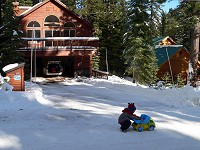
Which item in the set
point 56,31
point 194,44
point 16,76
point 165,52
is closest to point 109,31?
point 165,52

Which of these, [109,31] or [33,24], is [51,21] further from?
[109,31]

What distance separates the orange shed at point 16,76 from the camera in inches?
576

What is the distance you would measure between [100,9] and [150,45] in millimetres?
12400

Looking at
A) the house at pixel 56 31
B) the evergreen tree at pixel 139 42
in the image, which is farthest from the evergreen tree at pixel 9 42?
the evergreen tree at pixel 139 42

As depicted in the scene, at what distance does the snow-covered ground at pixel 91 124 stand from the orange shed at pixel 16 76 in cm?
184

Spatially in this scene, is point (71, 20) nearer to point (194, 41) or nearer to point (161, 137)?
point (194, 41)

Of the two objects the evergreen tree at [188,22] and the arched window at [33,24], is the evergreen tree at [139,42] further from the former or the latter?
the arched window at [33,24]

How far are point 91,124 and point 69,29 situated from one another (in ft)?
71.3

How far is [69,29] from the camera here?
29.9m

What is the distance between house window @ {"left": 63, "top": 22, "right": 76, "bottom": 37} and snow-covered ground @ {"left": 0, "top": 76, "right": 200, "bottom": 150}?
16.4m

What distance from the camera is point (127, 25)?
88.9 feet

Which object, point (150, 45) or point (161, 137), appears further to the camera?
point (150, 45)

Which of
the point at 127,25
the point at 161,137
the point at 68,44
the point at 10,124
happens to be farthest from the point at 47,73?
the point at 161,137

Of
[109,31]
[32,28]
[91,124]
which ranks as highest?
[109,31]
